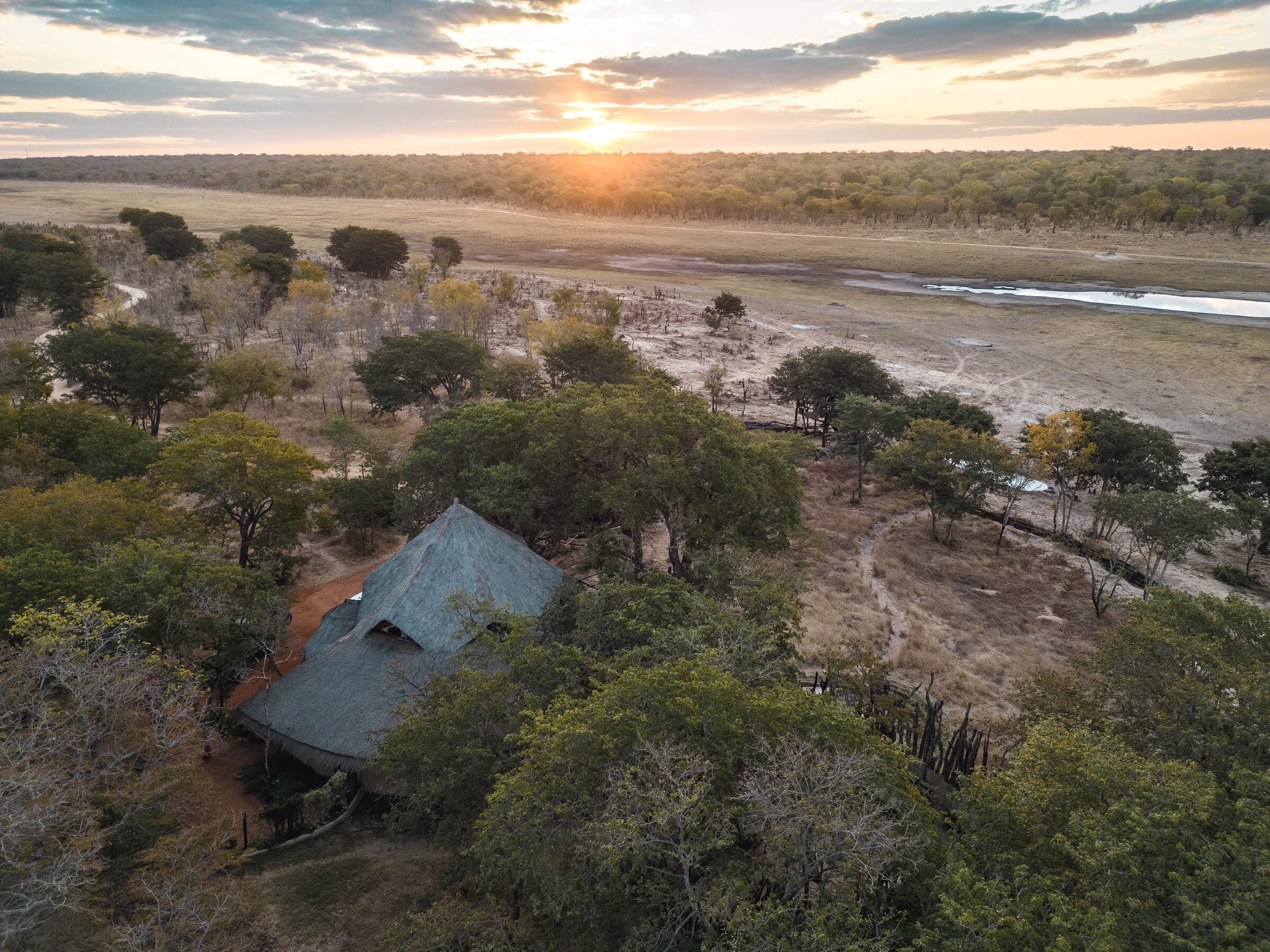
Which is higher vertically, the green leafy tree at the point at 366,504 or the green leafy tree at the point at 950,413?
the green leafy tree at the point at 950,413

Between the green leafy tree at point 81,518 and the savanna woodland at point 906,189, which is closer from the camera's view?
the green leafy tree at point 81,518

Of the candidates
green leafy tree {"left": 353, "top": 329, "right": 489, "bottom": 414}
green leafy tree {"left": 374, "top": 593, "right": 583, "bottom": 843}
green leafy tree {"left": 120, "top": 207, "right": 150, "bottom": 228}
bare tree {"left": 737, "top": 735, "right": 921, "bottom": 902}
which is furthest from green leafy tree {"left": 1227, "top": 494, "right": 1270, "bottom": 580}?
green leafy tree {"left": 120, "top": 207, "right": 150, "bottom": 228}

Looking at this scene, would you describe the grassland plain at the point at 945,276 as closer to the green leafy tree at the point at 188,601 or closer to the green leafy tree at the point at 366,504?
the green leafy tree at the point at 366,504

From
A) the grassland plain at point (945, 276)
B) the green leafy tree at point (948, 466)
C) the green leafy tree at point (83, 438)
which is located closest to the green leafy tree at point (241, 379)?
the green leafy tree at point (83, 438)

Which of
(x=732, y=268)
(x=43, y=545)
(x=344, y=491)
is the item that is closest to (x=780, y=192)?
(x=732, y=268)

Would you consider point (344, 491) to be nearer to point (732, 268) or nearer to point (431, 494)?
point (431, 494)

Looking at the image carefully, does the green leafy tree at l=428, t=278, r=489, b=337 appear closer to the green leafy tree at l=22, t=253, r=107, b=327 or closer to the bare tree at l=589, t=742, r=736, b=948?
the green leafy tree at l=22, t=253, r=107, b=327
